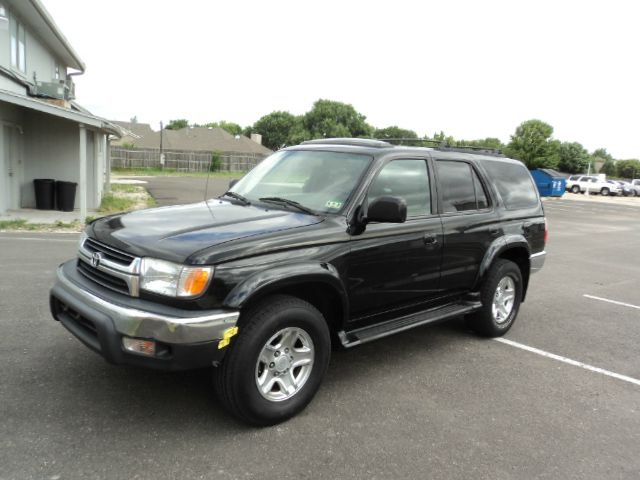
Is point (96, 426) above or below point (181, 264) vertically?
below

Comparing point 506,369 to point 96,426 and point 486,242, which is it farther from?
point 96,426

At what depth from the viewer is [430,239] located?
4.41m

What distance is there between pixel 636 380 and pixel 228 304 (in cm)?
380

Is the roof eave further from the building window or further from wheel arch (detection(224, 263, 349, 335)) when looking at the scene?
wheel arch (detection(224, 263, 349, 335))

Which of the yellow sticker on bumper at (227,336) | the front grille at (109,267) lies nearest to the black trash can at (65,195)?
the front grille at (109,267)

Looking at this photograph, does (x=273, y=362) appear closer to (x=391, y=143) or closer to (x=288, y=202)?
(x=288, y=202)

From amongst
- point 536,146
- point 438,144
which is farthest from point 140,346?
point 536,146

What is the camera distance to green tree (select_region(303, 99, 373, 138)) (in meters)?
90.9

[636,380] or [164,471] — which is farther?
[636,380]

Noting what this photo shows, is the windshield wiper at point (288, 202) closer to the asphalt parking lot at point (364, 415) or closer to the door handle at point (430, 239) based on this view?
the door handle at point (430, 239)

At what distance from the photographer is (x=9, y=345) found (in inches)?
174

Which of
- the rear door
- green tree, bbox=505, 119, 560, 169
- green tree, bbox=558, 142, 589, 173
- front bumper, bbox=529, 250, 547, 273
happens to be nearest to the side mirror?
the rear door

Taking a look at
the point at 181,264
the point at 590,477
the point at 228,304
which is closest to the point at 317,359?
the point at 228,304

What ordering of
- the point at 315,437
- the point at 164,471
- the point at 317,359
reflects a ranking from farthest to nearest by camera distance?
the point at 317,359, the point at 315,437, the point at 164,471
